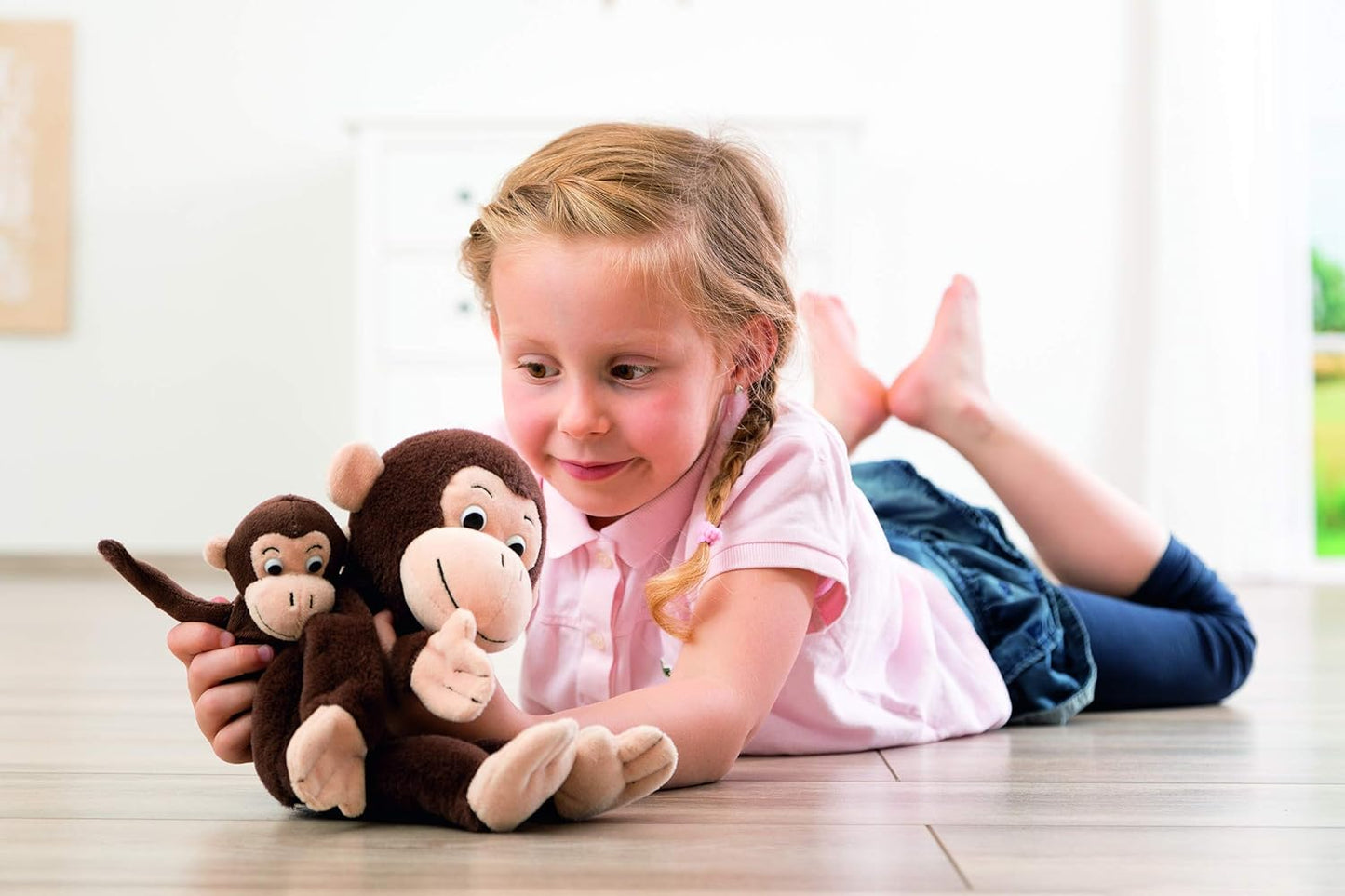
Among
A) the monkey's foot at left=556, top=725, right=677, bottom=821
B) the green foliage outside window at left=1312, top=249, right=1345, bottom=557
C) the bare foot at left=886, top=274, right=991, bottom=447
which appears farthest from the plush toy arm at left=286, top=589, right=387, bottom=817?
the green foliage outside window at left=1312, top=249, right=1345, bottom=557

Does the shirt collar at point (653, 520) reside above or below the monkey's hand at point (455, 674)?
above

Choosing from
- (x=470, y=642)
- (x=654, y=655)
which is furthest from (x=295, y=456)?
(x=470, y=642)

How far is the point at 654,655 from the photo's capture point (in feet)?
3.52

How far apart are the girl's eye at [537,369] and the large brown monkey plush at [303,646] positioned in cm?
20

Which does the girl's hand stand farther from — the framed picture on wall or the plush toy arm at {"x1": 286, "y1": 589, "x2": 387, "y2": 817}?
the framed picture on wall

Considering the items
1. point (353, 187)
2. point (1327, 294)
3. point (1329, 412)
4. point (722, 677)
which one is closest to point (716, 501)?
point (722, 677)

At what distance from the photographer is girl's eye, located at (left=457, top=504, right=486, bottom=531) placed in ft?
2.59

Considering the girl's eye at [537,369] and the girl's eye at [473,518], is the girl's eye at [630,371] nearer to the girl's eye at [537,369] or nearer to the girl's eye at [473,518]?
the girl's eye at [537,369]

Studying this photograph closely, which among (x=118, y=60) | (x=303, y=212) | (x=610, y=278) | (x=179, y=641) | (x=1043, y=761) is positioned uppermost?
(x=118, y=60)

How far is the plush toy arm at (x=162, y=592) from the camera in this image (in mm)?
800

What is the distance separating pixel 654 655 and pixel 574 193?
345 millimetres

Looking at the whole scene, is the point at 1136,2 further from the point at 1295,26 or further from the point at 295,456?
the point at 295,456

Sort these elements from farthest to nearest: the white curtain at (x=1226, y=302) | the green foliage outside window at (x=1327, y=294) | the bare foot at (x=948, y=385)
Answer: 1. the green foliage outside window at (x=1327, y=294)
2. the white curtain at (x=1226, y=302)
3. the bare foot at (x=948, y=385)

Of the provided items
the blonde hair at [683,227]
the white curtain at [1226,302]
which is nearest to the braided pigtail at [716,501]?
the blonde hair at [683,227]
